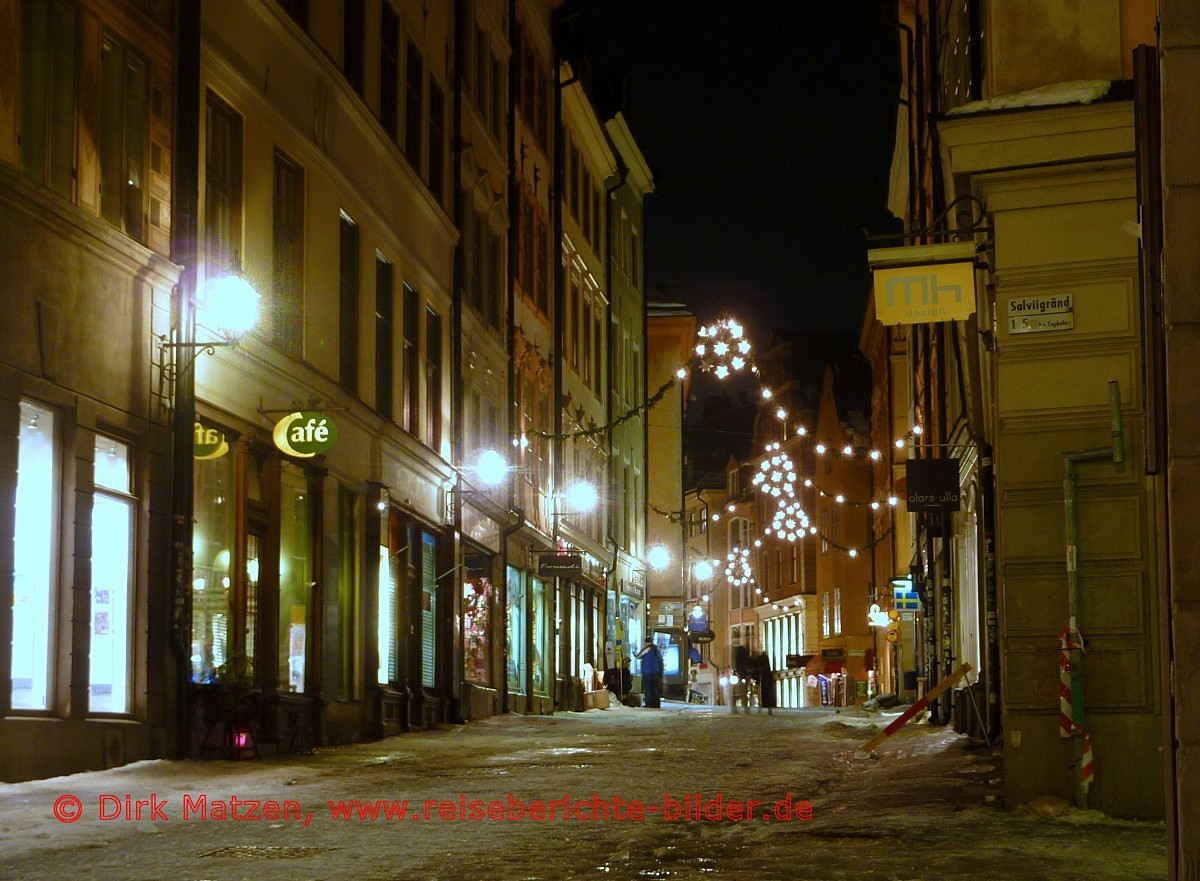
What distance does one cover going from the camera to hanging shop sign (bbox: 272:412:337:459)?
66.7 feet

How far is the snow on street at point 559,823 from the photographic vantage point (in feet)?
32.8

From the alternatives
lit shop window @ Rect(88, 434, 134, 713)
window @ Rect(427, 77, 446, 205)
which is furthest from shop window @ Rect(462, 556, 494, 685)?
lit shop window @ Rect(88, 434, 134, 713)

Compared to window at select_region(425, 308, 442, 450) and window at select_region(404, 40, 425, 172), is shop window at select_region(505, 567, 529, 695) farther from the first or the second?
window at select_region(404, 40, 425, 172)

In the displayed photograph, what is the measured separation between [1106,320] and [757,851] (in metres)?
4.80

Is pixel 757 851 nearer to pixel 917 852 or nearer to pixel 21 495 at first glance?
pixel 917 852

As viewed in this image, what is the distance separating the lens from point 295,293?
2197cm

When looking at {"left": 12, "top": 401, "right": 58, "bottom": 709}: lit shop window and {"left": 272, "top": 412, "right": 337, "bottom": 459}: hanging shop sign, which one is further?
{"left": 272, "top": 412, "right": 337, "bottom": 459}: hanging shop sign

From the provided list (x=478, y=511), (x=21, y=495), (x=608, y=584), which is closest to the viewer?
(x=21, y=495)

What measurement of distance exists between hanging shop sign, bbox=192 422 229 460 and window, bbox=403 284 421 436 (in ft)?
29.6

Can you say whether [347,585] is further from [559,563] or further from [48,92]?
[559,563]

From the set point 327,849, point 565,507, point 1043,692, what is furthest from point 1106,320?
point 565,507

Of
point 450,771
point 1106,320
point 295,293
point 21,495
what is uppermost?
point 295,293

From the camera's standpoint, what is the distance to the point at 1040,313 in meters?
13.0

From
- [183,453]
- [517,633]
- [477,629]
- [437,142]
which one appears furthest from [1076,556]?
[517,633]
